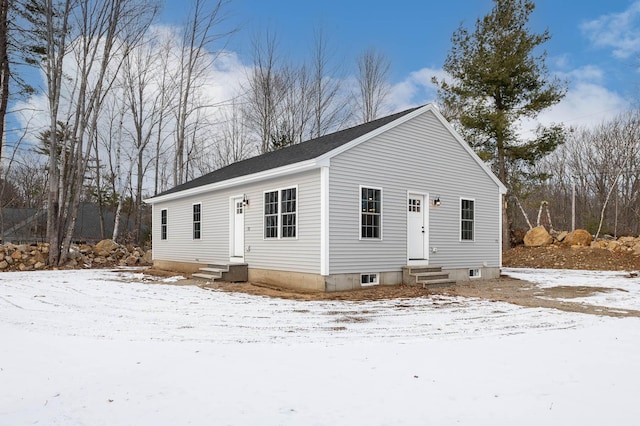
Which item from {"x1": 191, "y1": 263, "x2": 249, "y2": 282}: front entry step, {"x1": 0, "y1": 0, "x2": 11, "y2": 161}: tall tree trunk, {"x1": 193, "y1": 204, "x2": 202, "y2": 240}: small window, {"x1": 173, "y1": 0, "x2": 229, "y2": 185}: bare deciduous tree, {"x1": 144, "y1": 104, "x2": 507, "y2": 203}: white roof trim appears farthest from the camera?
{"x1": 173, "y1": 0, "x2": 229, "y2": 185}: bare deciduous tree

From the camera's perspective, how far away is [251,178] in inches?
484

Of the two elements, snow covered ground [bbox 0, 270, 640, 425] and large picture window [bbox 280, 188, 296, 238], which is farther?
large picture window [bbox 280, 188, 296, 238]

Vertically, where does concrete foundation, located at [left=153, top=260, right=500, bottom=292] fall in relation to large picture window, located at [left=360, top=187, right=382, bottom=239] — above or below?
below

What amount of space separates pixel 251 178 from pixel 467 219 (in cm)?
645

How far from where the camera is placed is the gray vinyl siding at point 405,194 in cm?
1056

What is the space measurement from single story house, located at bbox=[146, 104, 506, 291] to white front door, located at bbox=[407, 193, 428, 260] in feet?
0.09

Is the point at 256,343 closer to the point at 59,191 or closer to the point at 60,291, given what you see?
the point at 60,291

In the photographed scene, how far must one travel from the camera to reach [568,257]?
18906 mm

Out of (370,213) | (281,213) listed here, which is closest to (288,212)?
(281,213)

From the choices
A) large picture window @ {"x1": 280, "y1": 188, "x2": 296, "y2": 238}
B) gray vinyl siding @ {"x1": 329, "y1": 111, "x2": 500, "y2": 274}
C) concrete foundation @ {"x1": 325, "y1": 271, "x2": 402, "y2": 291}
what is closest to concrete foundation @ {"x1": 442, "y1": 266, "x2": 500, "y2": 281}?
gray vinyl siding @ {"x1": 329, "y1": 111, "x2": 500, "y2": 274}

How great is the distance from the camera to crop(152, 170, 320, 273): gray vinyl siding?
10602 millimetres

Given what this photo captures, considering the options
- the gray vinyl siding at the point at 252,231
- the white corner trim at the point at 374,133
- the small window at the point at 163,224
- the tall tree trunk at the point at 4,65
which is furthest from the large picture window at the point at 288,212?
the tall tree trunk at the point at 4,65

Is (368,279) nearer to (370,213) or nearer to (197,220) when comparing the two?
Result: (370,213)

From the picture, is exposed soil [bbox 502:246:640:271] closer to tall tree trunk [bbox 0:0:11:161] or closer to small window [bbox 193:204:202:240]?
small window [bbox 193:204:202:240]
